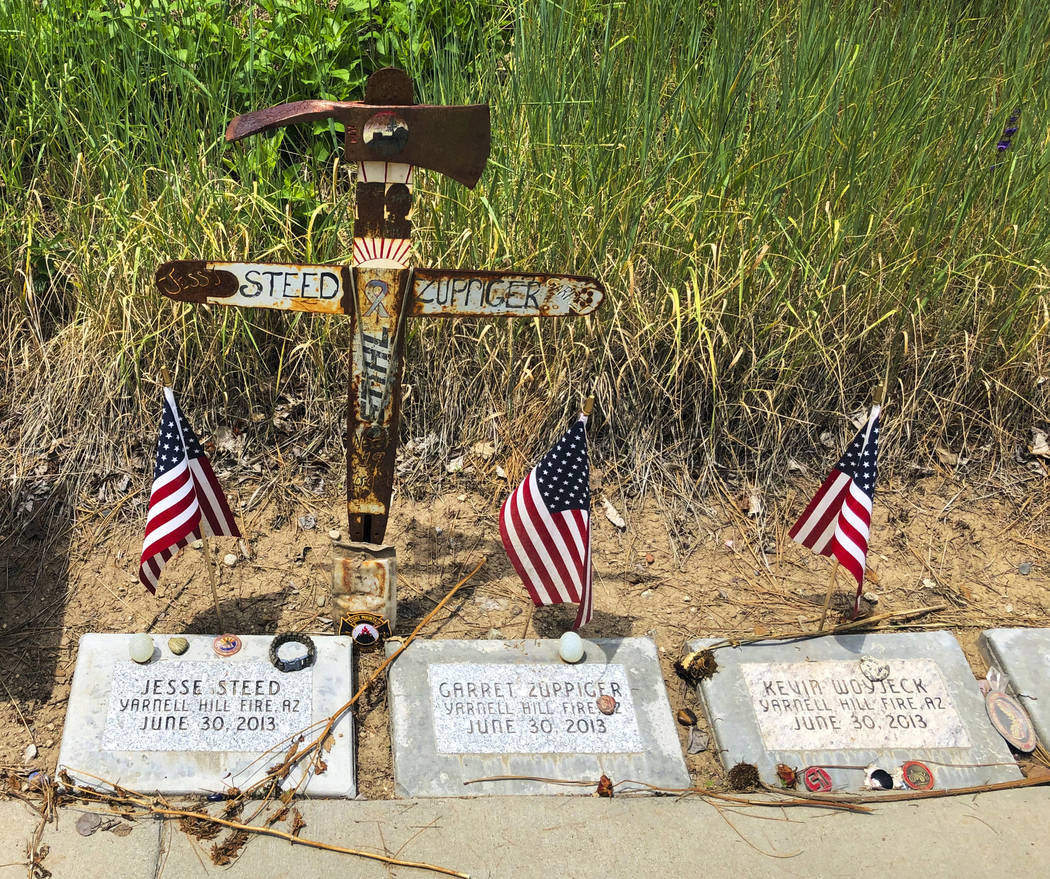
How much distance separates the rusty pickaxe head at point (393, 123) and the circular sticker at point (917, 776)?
2.51m

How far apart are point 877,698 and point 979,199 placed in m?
2.64

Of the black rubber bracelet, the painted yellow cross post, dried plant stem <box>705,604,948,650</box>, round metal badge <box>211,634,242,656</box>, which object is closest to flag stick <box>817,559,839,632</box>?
dried plant stem <box>705,604,948,650</box>

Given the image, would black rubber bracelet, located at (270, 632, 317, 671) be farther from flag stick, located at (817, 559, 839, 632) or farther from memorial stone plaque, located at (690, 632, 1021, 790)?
flag stick, located at (817, 559, 839, 632)

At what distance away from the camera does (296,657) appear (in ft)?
11.7

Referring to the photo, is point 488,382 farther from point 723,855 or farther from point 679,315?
point 723,855

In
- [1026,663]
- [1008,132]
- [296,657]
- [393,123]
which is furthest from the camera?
[1008,132]

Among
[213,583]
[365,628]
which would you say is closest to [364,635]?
[365,628]

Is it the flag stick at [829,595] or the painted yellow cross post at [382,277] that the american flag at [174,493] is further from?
the flag stick at [829,595]

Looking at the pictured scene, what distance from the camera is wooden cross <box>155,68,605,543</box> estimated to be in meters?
3.12

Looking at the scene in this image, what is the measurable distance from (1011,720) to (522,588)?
190cm

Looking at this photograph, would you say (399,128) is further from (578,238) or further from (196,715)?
(196,715)

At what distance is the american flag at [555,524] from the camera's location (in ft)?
11.6

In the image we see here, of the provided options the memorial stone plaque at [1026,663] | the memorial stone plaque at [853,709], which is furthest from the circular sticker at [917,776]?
the memorial stone plaque at [1026,663]

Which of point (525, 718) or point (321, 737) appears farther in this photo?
point (525, 718)
